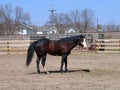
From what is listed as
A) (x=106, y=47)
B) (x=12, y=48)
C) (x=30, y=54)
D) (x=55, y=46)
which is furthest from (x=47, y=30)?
(x=30, y=54)

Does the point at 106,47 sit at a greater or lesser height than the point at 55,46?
lesser

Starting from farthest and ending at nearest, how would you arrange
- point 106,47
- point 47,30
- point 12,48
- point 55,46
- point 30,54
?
point 47,30 < point 12,48 < point 106,47 < point 55,46 < point 30,54

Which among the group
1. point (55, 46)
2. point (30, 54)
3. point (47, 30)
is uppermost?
point (55, 46)

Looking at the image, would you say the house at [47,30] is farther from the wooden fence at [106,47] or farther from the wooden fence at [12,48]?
the wooden fence at [106,47]

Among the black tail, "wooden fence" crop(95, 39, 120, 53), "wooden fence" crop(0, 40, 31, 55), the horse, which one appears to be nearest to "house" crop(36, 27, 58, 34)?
"wooden fence" crop(0, 40, 31, 55)

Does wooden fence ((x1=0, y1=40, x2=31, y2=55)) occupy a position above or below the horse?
below

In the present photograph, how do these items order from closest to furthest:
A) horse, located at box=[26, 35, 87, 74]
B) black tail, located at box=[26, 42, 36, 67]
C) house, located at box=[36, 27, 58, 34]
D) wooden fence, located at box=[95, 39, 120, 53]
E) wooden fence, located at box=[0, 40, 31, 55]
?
black tail, located at box=[26, 42, 36, 67] < horse, located at box=[26, 35, 87, 74] < wooden fence, located at box=[95, 39, 120, 53] < wooden fence, located at box=[0, 40, 31, 55] < house, located at box=[36, 27, 58, 34]

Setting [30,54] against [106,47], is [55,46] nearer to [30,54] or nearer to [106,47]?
[30,54]

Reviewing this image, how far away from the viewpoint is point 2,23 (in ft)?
260

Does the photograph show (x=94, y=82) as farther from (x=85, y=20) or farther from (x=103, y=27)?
(x=103, y=27)

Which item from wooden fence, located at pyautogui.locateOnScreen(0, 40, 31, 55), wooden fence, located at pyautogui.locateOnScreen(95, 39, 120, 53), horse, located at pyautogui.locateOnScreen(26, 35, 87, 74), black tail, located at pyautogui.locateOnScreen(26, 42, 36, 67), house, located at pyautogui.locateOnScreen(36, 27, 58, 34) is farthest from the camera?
house, located at pyautogui.locateOnScreen(36, 27, 58, 34)

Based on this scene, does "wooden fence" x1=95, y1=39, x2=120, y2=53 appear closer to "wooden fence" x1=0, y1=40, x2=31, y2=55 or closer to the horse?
"wooden fence" x1=0, y1=40, x2=31, y2=55

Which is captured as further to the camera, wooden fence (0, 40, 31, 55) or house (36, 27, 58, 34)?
house (36, 27, 58, 34)

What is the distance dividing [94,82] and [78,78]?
121 centimetres
